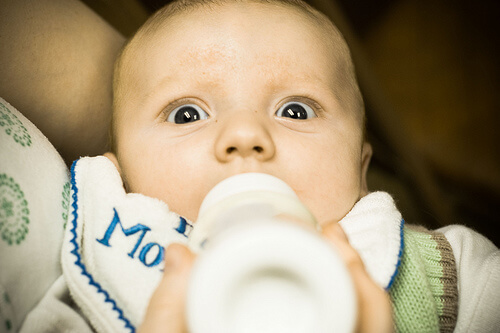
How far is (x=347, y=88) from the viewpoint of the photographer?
2.69 ft

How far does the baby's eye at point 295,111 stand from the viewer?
72cm

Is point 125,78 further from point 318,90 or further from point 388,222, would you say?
point 388,222

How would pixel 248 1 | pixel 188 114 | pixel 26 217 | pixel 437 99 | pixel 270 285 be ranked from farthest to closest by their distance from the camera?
pixel 437 99 < pixel 248 1 < pixel 188 114 < pixel 26 217 < pixel 270 285

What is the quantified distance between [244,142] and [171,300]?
265 millimetres

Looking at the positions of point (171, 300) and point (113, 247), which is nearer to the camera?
point (171, 300)

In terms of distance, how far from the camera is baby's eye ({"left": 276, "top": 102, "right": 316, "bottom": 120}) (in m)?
0.72

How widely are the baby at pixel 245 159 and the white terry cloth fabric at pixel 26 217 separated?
25 millimetres

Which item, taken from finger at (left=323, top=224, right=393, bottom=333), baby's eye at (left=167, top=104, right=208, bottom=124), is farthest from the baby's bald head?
finger at (left=323, top=224, right=393, bottom=333)

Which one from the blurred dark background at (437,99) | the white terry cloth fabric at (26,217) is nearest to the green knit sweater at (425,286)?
the white terry cloth fabric at (26,217)

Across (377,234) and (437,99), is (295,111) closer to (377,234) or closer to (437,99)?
(377,234)

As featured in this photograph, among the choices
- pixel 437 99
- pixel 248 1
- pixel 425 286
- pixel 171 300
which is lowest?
pixel 437 99

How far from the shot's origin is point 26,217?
0.57 m

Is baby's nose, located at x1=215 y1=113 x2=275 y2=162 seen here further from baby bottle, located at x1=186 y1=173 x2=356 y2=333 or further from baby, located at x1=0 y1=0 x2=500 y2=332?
baby bottle, located at x1=186 y1=173 x2=356 y2=333

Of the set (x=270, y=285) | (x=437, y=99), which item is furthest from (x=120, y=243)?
(x=437, y=99)
